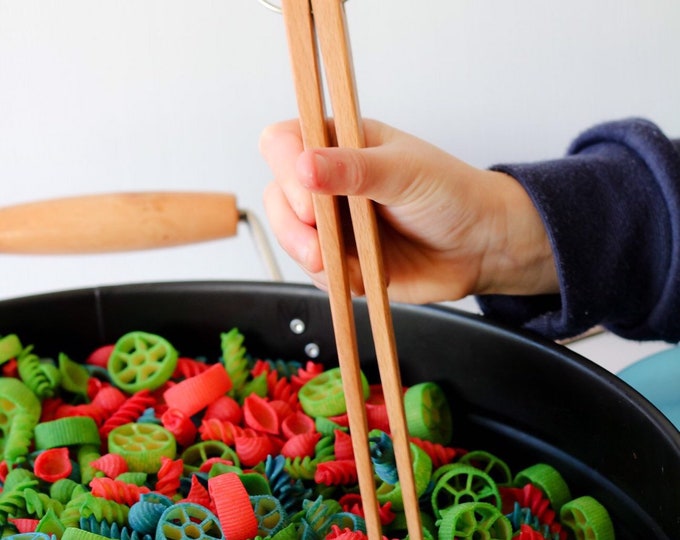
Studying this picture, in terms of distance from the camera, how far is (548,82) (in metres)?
1.13

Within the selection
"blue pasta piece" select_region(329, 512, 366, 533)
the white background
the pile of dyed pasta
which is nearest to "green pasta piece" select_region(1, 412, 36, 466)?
the pile of dyed pasta

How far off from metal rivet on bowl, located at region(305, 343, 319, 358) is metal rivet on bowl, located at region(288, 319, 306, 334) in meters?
0.01

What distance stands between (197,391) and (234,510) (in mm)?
143

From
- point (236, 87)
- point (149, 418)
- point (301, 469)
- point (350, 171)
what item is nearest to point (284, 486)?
point (301, 469)

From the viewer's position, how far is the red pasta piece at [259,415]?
1.94ft

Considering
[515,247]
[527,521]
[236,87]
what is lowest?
[527,521]

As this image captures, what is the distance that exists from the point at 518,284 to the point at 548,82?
590 mm

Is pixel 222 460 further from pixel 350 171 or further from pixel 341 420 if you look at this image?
pixel 350 171

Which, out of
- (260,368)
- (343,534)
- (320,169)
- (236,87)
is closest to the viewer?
(320,169)

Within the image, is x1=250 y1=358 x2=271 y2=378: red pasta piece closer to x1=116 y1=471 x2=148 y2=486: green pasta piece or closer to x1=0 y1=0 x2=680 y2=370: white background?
x1=116 y1=471 x2=148 y2=486: green pasta piece

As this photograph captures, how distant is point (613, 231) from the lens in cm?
59

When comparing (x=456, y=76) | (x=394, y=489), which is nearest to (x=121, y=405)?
(x=394, y=489)

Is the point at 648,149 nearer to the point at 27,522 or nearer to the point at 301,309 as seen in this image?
the point at 301,309

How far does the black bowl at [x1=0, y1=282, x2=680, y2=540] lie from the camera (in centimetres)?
47
